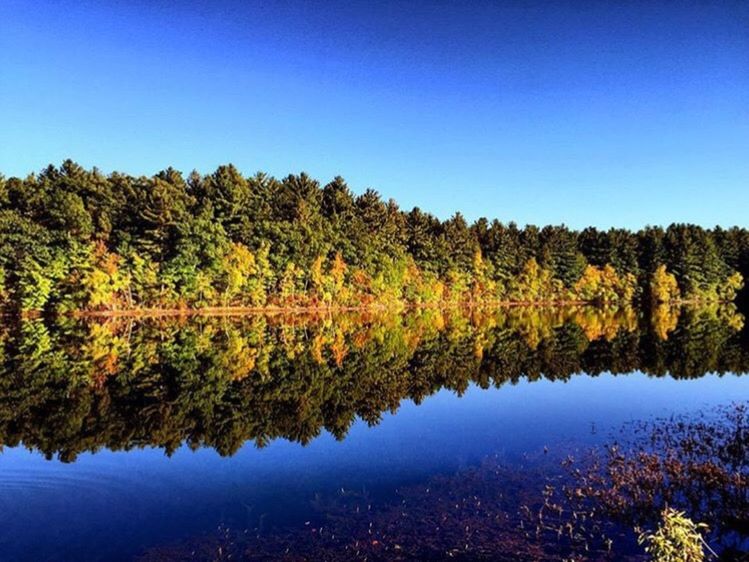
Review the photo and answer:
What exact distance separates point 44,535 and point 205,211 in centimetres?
5988

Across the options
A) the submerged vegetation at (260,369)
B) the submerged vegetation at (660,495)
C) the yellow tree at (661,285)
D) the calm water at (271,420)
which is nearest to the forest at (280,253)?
the yellow tree at (661,285)

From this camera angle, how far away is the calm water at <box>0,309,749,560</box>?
438 inches

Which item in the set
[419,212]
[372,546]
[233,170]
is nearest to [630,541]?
[372,546]

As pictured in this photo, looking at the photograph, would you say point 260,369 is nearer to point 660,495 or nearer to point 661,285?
point 660,495

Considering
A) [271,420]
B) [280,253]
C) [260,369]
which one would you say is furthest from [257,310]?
[271,420]

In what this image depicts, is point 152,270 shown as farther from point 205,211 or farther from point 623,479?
point 623,479

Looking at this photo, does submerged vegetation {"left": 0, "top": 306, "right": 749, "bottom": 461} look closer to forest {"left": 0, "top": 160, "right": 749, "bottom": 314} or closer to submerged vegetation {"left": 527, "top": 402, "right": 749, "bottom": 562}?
submerged vegetation {"left": 527, "top": 402, "right": 749, "bottom": 562}

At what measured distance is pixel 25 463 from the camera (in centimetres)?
1401

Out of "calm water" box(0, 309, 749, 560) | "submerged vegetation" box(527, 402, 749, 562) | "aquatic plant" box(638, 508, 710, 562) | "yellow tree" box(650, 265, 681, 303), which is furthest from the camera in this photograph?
"yellow tree" box(650, 265, 681, 303)

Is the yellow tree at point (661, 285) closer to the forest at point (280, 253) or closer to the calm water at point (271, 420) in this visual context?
the forest at point (280, 253)

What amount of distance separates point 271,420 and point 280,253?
54.0m

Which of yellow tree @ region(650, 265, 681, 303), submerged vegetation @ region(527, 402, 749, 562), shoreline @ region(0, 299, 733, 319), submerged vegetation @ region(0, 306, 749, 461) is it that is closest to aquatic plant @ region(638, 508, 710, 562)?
submerged vegetation @ region(527, 402, 749, 562)

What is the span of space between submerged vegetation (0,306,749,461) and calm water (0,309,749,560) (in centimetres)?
12

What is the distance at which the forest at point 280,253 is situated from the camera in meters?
58.9
